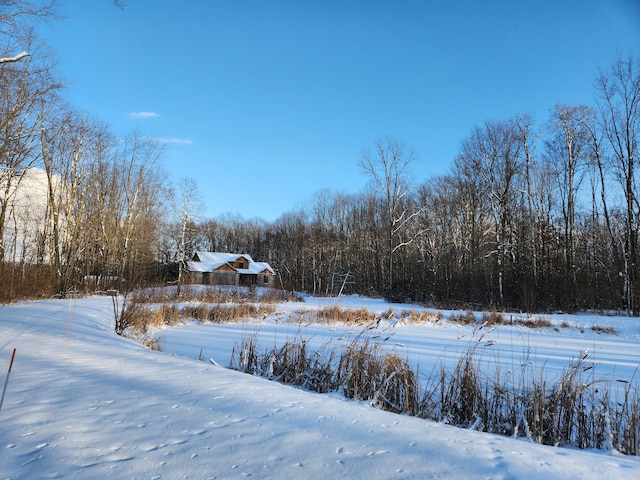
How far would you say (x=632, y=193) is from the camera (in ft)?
61.4

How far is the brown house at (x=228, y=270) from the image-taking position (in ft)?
158

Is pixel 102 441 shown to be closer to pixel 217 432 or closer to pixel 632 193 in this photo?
pixel 217 432

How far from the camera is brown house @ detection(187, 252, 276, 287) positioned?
48.1 m

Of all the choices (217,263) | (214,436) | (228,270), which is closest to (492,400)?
(214,436)

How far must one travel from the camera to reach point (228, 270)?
1944 inches

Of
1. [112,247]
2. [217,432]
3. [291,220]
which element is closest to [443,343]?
[217,432]

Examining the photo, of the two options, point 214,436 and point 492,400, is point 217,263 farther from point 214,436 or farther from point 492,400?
point 214,436

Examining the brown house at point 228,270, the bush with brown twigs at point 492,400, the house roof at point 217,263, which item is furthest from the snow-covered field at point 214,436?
the house roof at point 217,263

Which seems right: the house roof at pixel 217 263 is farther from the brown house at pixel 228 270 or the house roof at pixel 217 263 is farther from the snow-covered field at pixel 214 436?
the snow-covered field at pixel 214 436

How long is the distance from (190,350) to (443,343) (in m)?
6.66

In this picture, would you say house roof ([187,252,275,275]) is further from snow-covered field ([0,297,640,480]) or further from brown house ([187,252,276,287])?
snow-covered field ([0,297,640,480])

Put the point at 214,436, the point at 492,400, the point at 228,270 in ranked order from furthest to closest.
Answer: the point at 228,270 → the point at 492,400 → the point at 214,436

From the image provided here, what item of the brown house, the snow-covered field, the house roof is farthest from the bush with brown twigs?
the house roof

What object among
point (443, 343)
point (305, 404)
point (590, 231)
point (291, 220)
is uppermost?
point (291, 220)
